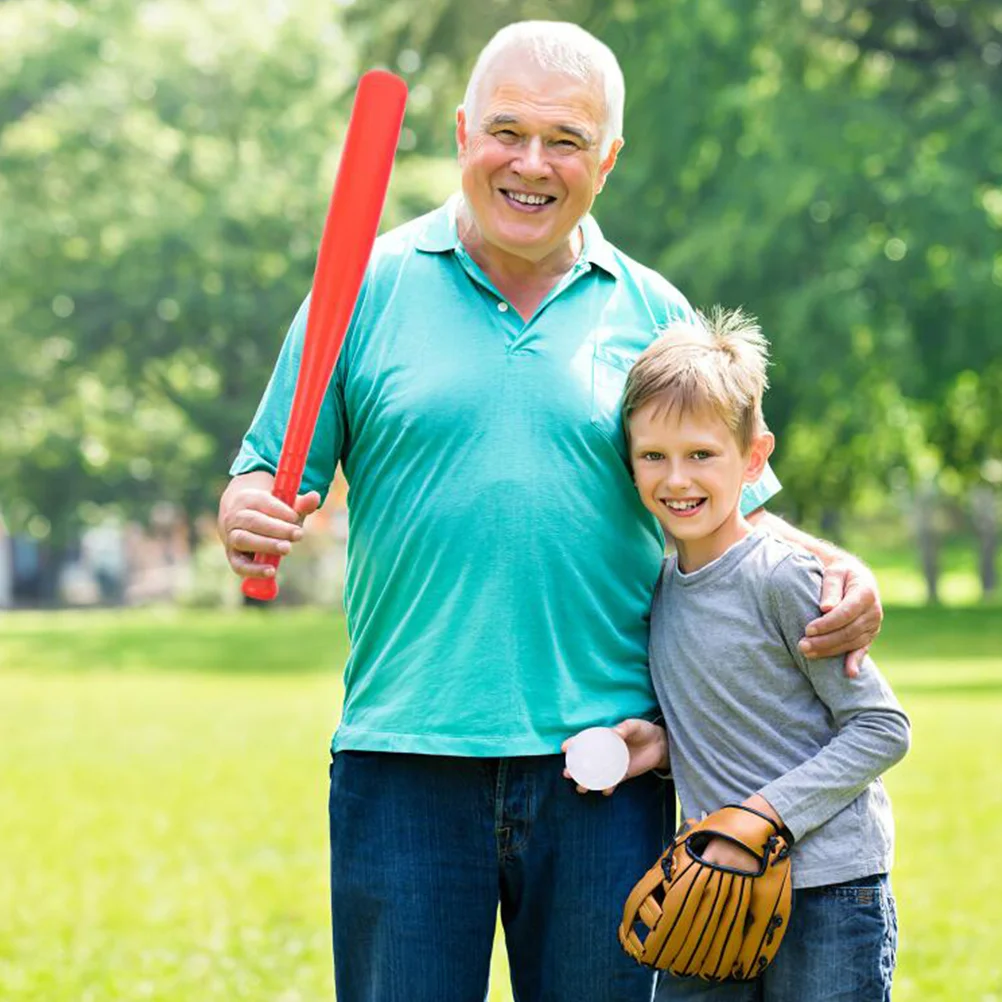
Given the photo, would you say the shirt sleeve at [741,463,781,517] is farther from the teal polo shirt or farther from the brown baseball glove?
the brown baseball glove

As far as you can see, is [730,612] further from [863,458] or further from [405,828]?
[863,458]

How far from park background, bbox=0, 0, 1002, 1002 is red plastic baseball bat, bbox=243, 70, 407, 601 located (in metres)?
3.70

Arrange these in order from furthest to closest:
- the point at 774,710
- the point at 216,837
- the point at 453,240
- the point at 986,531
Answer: the point at 986,531 → the point at 216,837 → the point at 453,240 → the point at 774,710

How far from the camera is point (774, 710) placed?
9.43 ft

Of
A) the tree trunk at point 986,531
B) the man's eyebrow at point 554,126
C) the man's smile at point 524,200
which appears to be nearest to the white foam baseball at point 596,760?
the man's smile at point 524,200

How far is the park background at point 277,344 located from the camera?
7801 mm

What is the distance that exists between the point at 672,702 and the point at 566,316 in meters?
0.66

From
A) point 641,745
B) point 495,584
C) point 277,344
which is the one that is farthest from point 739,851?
point 277,344

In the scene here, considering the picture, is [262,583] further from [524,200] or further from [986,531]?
[986,531]

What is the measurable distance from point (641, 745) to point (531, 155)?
963mm

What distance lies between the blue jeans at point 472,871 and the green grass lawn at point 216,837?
10.4ft

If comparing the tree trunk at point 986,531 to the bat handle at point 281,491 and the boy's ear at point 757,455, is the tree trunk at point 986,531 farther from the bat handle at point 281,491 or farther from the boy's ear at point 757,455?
the bat handle at point 281,491

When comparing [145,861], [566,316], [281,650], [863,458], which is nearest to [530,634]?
[566,316]

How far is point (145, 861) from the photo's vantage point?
8.23m
